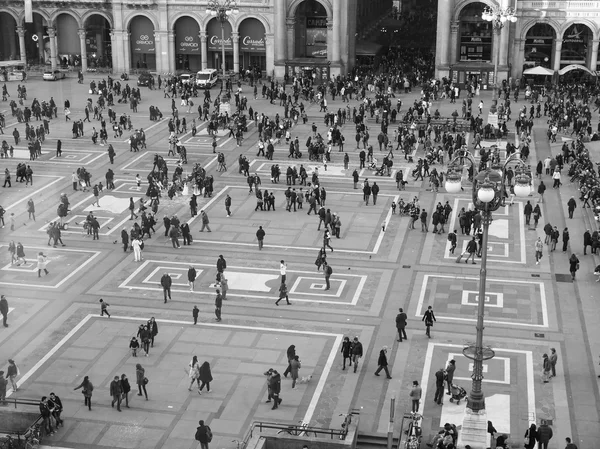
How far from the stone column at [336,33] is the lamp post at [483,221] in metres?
60.8

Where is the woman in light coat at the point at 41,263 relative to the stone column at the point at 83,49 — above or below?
below

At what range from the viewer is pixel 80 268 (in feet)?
Result: 137

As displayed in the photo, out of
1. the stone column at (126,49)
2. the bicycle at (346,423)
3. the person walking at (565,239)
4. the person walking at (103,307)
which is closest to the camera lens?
the bicycle at (346,423)

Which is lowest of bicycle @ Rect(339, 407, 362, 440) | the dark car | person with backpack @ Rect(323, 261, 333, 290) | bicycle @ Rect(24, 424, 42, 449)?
bicycle @ Rect(24, 424, 42, 449)

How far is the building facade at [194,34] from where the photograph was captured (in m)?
87.8

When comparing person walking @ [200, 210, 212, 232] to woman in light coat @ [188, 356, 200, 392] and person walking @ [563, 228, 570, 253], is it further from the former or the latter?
person walking @ [563, 228, 570, 253]

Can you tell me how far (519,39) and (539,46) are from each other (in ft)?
8.46

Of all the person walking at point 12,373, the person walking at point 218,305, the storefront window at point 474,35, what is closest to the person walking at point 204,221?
the person walking at point 218,305

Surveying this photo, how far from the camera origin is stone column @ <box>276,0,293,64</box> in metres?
87.3

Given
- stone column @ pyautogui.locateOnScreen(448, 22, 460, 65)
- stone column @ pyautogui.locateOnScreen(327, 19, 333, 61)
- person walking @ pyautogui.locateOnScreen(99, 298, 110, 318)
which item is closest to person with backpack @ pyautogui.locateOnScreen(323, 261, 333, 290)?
person walking @ pyautogui.locateOnScreen(99, 298, 110, 318)

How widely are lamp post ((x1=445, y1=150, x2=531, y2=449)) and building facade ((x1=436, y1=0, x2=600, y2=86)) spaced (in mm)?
58506

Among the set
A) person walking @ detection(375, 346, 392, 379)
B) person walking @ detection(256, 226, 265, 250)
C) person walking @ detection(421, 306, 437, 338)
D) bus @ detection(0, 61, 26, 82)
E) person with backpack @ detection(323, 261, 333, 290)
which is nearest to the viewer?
person walking @ detection(375, 346, 392, 379)

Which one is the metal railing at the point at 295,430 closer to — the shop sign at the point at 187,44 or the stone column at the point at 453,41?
the stone column at the point at 453,41

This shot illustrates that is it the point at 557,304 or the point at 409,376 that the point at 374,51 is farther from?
the point at 409,376
